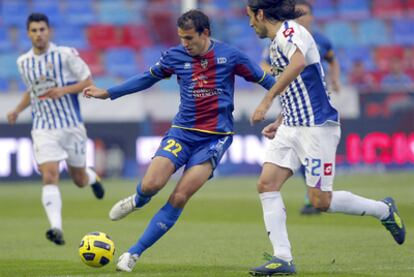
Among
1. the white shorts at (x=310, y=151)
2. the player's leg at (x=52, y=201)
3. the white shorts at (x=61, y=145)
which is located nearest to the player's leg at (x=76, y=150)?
the white shorts at (x=61, y=145)

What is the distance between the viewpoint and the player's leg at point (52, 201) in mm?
11242

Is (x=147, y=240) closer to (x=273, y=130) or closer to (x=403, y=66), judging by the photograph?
(x=273, y=130)

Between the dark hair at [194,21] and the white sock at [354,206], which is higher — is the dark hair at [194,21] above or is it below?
above

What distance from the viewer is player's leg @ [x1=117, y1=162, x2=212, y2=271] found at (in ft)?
28.6

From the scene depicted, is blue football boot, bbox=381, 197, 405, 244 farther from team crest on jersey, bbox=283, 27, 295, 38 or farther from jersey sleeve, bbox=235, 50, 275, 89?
team crest on jersey, bbox=283, 27, 295, 38

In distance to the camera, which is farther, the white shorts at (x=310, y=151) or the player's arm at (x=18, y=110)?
the player's arm at (x=18, y=110)

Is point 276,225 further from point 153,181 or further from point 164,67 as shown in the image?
point 164,67

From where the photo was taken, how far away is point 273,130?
352 inches

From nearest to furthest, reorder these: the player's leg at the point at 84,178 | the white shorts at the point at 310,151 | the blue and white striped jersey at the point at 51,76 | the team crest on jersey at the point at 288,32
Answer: the team crest on jersey at the point at 288,32
the white shorts at the point at 310,151
the blue and white striped jersey at the point at 51,76
the player's leg at the point at 84,178

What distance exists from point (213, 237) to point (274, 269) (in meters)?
3.70

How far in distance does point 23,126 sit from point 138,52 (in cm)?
678

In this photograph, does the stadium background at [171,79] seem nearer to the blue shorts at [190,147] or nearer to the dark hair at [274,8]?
the blue shorts at [190,147]

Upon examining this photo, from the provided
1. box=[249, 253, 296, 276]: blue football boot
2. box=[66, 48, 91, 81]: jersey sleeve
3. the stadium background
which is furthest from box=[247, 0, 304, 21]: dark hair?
the stadium background

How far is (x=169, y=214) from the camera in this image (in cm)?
884
